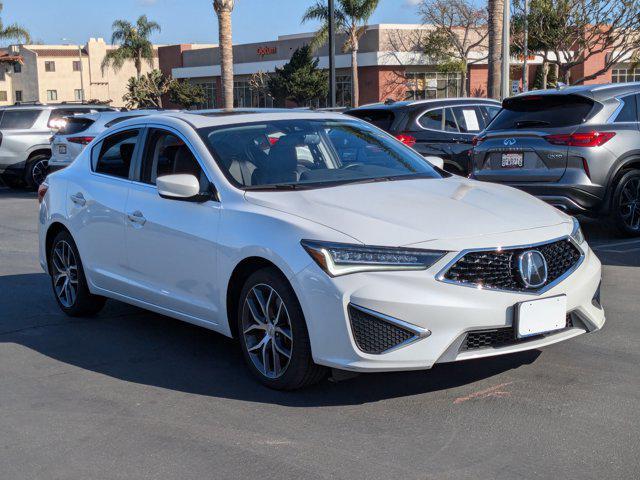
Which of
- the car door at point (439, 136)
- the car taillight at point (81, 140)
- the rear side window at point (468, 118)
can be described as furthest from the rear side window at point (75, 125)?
the rear side window at point (468, 118)

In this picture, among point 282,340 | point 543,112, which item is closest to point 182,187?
point 282,340

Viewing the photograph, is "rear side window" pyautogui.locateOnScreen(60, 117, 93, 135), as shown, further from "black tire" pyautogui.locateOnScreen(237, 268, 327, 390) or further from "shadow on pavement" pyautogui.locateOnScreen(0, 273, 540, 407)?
"black tire" pyautogui.locateOnScreen(237, 268, 327, 390)

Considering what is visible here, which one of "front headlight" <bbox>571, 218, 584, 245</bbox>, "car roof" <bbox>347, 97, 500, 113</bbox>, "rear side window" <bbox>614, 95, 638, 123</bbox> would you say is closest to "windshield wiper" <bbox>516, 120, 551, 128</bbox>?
"rear side window" <bbox>614, 95, 638, 123</bbox>

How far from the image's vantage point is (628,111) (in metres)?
10.2

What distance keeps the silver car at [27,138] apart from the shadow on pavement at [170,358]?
1277 centimetres

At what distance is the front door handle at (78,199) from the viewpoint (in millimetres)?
7016

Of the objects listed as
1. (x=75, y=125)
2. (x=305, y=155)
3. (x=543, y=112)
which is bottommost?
(x=75, y=125)

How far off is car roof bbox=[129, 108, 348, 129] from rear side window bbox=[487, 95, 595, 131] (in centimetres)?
396

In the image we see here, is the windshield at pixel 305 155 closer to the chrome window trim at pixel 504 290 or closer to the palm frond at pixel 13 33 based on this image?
the chrome window trim at pixel 504 290

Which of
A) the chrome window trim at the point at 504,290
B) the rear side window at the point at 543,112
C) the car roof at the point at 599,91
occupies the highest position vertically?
the car roof at the point at 599,91

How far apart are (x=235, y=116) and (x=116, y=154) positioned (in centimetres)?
111

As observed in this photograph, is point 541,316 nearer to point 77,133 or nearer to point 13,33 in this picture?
point 77,133

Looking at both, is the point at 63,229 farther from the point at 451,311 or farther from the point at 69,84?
the point at 69,84

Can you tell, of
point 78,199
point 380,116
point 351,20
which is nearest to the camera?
point 78,199
